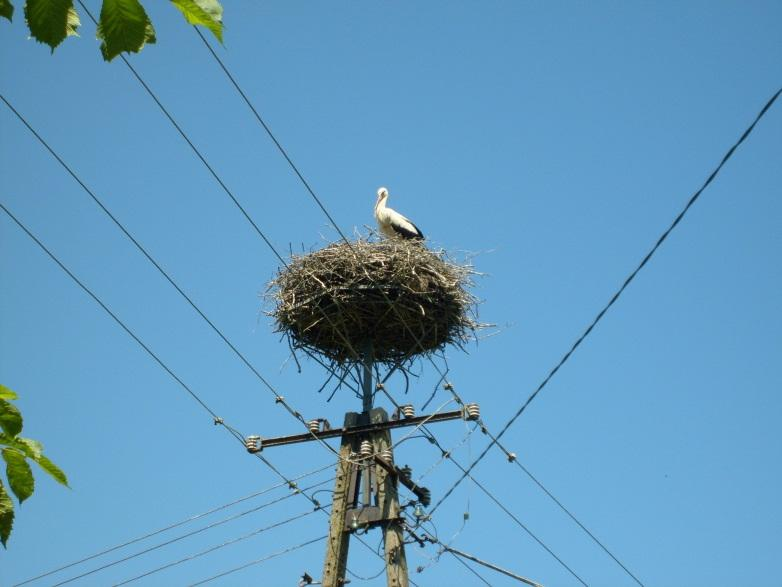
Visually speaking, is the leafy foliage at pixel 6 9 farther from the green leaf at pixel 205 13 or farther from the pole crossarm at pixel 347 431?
the pole crossarm at pixel 347 431

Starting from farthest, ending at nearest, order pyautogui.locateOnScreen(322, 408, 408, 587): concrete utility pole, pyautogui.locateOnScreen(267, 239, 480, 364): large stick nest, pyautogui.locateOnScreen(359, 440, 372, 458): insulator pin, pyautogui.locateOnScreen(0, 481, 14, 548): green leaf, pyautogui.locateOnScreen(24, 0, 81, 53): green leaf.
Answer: pyautogui.locateOnScreen(267, 239, 480, 364): large stick nest < pyautogui.locateOnScreen(359, 440, 372, 458): insulator pin < pyautogui.locateOnScreen(322, 408, 408, 587): concrete utility pole < pyautogui.locateOnScreen(0, 481, 14, 548): green leaf < pyautogui.locateOnScreen(24, 0, 81, 53): green leaf

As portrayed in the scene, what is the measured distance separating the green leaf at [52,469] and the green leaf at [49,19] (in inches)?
39.0

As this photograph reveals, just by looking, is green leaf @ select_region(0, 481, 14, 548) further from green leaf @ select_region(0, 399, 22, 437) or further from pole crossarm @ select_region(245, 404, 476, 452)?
pole crossarm @ select_region(245, 404, 476, 452)

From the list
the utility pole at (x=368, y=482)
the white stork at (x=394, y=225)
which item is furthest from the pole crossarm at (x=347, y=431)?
the white stork at (x=394, y=225)

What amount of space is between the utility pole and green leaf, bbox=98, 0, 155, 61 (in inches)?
251

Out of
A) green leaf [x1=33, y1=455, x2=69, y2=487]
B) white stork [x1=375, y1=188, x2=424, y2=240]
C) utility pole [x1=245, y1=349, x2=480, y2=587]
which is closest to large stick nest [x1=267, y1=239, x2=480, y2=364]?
utility pole [x1=245, y1=349, x2=480, y2=587]

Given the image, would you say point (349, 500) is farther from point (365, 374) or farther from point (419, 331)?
point (419, 331)

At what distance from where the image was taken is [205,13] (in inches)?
102

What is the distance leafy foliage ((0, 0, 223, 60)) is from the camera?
100 inches

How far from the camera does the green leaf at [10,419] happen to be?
2740 millimetres

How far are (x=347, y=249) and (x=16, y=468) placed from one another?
8.35 m

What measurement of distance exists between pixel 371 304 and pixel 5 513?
7.76 meters

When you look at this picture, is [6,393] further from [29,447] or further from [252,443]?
[252,443]

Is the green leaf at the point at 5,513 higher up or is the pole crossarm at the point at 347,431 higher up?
the pole crossarm at the point at 347,431
